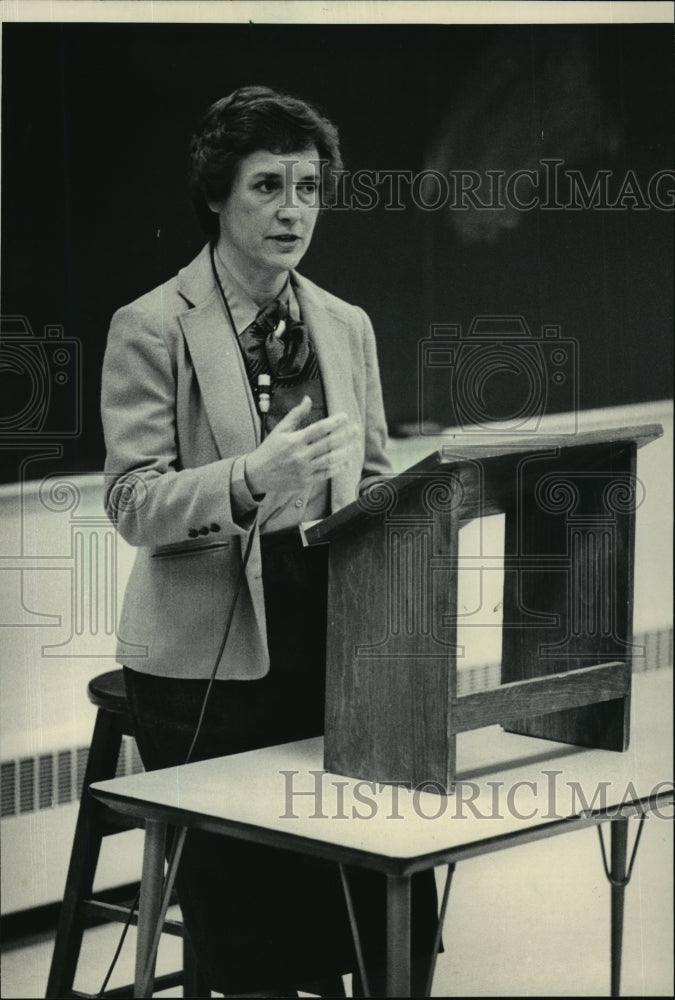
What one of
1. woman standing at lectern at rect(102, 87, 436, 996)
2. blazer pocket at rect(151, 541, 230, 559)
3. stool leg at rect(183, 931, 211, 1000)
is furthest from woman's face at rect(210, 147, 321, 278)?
stool leg at rect(183, 931, 211, 1000)

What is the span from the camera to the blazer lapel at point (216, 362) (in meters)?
3.03

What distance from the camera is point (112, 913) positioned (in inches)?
131

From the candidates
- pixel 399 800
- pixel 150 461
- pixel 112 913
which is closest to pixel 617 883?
pixel 399 800

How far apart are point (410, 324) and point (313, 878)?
1084mm

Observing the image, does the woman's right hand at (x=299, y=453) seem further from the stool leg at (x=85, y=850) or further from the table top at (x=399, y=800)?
the stool leg at (x=85, y=850)

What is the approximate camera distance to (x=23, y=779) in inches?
153

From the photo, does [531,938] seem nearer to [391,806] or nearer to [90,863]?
[90,863]

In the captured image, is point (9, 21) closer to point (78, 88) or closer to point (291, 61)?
point (78, 88)

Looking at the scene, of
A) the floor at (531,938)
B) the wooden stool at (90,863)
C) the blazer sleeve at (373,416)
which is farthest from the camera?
the floor at (531,938)

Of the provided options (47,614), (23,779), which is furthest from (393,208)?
(23,779)

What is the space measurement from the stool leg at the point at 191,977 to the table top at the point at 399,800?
692 millimetres

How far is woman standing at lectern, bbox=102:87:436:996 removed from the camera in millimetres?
3029

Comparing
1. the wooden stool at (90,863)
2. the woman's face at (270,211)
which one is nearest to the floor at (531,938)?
the wooden stool at (90,863)

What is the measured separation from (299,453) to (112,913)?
1036 millimetres
